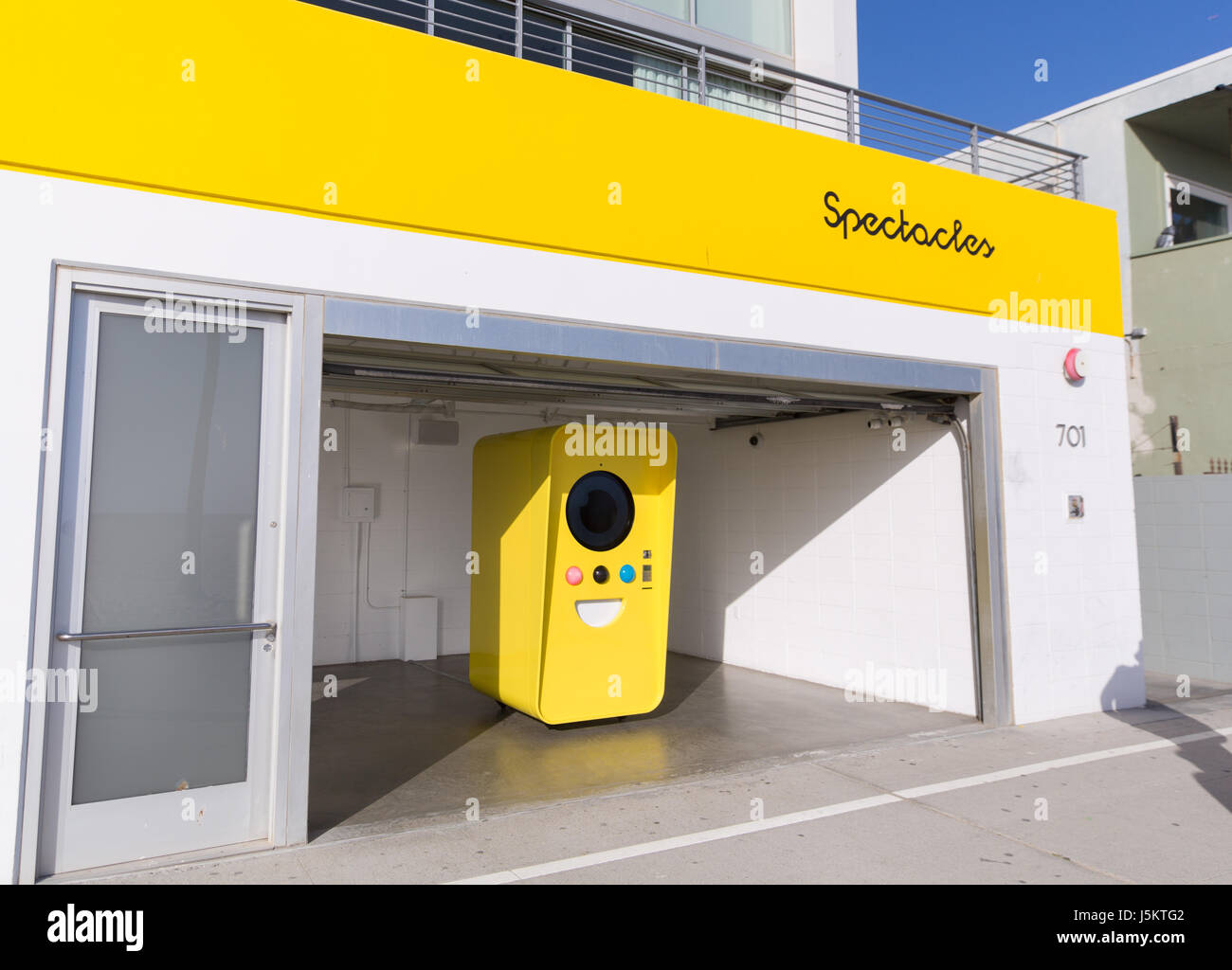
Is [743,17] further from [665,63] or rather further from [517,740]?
[517,740]

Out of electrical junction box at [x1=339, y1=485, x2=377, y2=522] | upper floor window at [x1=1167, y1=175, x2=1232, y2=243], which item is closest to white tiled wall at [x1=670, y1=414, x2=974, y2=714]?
electrical junction box at [x1=339, y1=485, x2=377, y2=522]

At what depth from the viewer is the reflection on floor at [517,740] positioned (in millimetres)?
4352

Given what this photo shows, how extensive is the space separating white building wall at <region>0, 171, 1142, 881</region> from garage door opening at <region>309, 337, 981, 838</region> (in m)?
A: 0.35

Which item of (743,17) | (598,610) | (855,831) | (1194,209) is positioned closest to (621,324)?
(598,610)

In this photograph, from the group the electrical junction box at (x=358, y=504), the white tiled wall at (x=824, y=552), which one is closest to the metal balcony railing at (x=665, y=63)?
the white tiled wall at (x=824, y=552)

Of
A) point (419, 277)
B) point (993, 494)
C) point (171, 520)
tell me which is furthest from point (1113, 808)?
point (171, 520)

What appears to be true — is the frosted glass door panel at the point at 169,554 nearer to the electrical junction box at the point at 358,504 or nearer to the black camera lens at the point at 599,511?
the black camera lens at the point at 599,511

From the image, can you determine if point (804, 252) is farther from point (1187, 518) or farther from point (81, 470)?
point (1187, 518)

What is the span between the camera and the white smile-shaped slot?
5.64 m

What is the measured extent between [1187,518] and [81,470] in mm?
8389

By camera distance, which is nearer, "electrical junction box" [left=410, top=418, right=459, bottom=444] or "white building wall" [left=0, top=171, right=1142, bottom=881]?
"white building wall" [left=0, top=171, right=1142, bottom=881]

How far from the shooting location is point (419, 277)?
13.0 feet

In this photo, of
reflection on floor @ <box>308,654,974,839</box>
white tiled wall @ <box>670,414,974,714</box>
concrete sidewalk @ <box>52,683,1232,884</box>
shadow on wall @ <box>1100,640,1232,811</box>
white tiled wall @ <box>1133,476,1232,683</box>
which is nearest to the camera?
concrete sidewalk @ <box>52,683,1232,884</box>

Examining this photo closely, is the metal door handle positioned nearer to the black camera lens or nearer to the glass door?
the glass door
